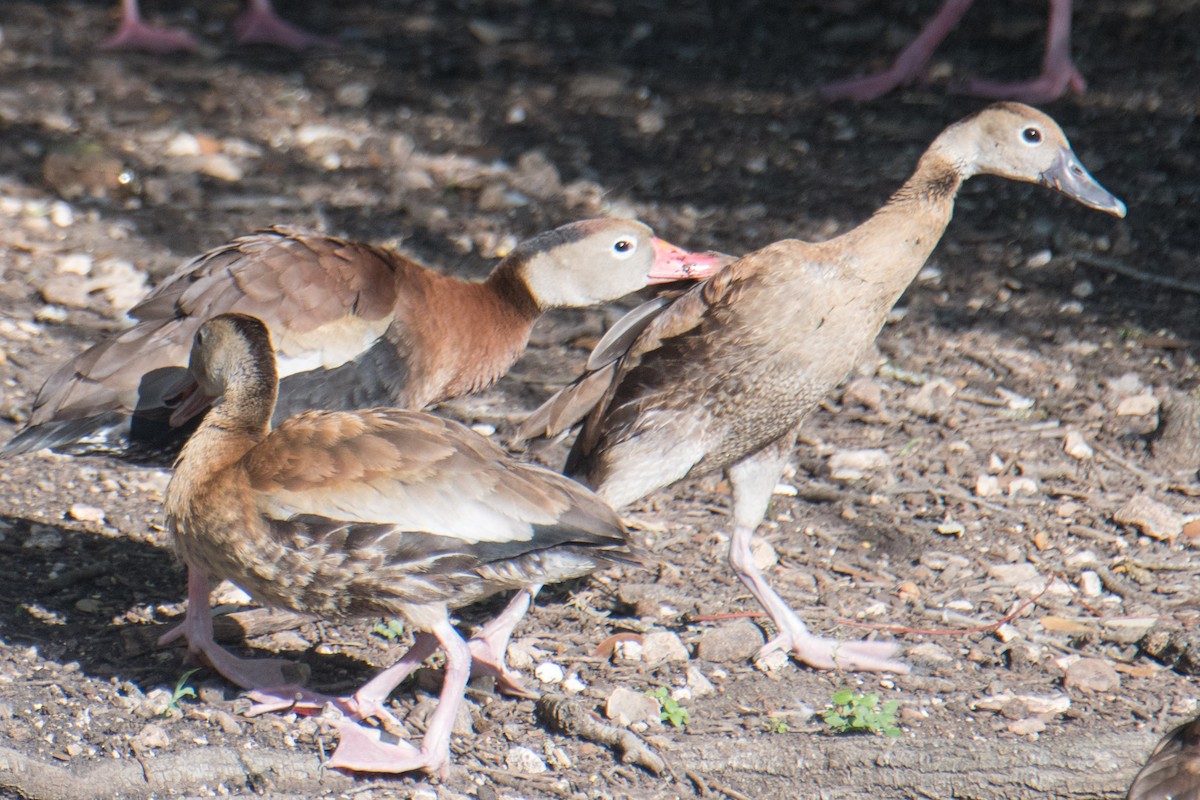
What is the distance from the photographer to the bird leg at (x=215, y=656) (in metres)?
3.70

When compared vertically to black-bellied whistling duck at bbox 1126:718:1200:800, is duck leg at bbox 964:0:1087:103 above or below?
above

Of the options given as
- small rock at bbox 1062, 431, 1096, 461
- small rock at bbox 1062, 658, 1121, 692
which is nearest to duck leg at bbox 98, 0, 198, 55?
small rock at bbox 1062, 431, 1096, 461

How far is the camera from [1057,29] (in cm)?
746

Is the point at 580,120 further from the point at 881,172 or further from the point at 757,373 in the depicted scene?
the point at 757,373

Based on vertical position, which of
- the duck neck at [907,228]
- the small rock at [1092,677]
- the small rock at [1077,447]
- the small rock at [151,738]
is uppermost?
the duck neck at [907,228]

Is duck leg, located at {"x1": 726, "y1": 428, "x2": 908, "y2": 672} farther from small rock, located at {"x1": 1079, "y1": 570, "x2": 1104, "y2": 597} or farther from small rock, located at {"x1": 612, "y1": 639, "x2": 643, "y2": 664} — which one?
small rock, located at {"x1": 1079, "y1": 570, "x2": 1104, "y2": 597}

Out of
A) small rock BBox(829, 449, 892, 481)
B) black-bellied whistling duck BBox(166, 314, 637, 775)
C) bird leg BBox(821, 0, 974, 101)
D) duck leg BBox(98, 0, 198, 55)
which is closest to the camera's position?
black-bellied whistling duck BBox(166, 314, 637, 775)

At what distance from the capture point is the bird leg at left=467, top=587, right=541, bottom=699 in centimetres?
379

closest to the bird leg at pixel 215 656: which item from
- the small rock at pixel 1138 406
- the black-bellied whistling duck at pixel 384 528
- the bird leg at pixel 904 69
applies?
the black-bellied whistling duck at pixel 384 528

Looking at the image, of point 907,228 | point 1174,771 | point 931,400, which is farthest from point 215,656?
point 931,400

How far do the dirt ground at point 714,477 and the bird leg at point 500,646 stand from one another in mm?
53

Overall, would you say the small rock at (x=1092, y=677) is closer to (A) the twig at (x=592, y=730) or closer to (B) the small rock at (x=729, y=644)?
(B) the small rock at (x=729, y=644)

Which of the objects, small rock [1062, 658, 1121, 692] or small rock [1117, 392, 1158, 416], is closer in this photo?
small rock [1062, 658, 1121, 692]

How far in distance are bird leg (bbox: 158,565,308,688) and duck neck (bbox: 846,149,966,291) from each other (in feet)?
5.86
